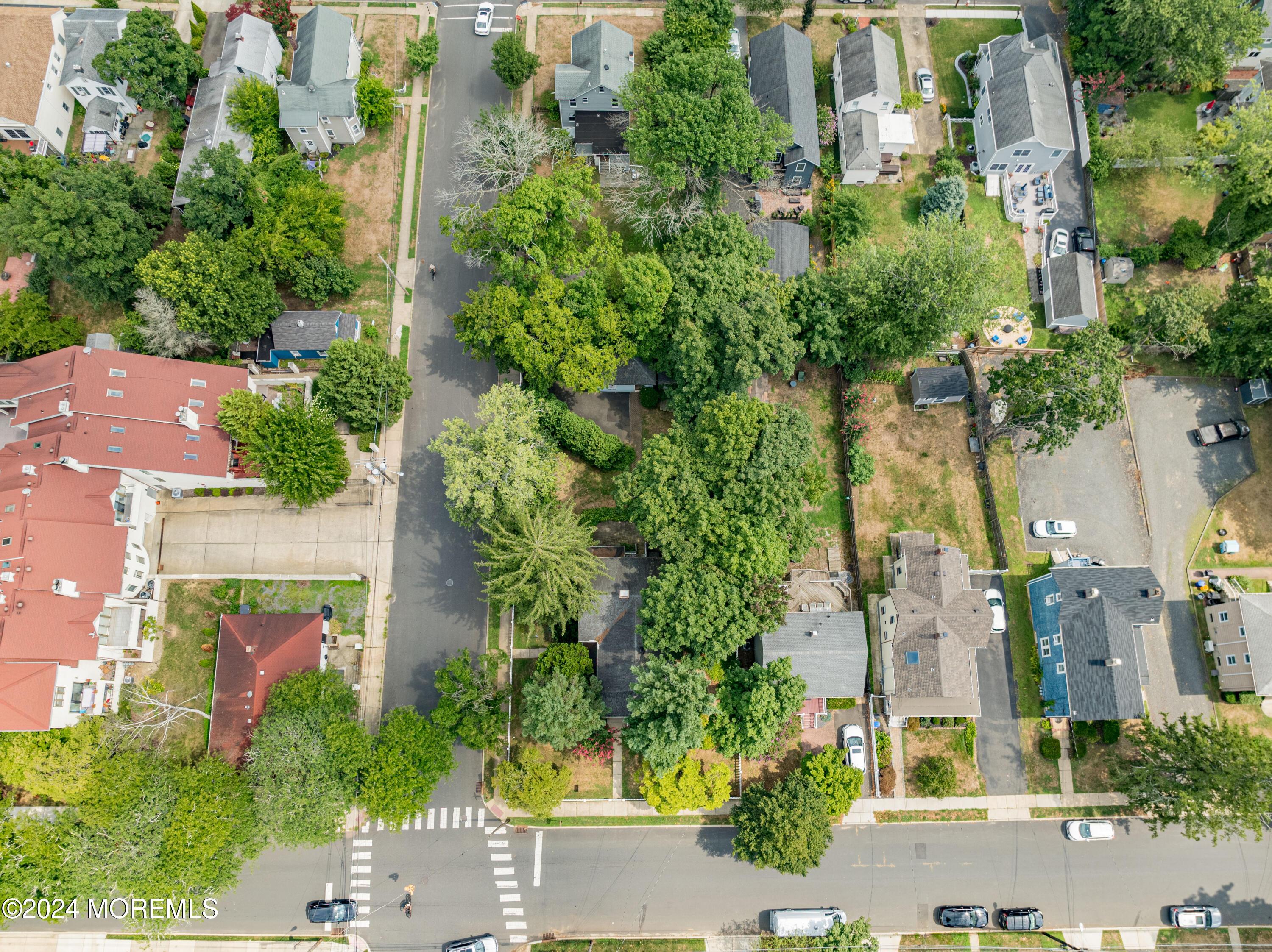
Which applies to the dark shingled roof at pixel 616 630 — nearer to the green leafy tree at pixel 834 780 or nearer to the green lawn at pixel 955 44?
the green leafy tree at pixel 834 780

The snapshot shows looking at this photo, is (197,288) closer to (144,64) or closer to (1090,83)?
(144,64)

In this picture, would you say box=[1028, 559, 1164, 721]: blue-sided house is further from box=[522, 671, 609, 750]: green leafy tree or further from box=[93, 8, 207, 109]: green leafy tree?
box=[93, 8, 207, 109]: green leafy tree

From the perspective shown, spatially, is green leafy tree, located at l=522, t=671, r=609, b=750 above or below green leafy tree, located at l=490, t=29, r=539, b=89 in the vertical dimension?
below

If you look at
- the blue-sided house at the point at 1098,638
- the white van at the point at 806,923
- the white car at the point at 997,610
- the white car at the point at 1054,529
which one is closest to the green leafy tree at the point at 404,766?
the white van at the point at 806,923

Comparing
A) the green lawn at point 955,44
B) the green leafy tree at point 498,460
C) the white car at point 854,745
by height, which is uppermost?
the green lawn at point 955,44

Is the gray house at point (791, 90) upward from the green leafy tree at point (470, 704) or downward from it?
upward

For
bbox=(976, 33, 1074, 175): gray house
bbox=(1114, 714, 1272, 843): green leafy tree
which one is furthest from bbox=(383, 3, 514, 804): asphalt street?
bbox=(1114, 714, 1272, 843): green leafy tree

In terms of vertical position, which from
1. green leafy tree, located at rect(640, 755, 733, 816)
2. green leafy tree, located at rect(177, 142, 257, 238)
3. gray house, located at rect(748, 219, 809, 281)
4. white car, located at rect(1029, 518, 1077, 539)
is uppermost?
green leafy tree, located at rect(177, 142, 257, 238)
